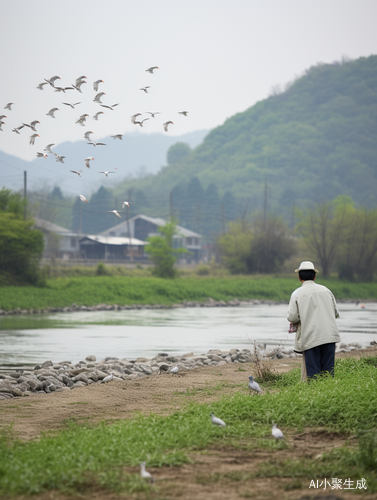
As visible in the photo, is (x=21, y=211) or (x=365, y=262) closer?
(x=21, y=211)

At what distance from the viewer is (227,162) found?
467 feet

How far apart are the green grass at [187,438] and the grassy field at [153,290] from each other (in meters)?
28.1

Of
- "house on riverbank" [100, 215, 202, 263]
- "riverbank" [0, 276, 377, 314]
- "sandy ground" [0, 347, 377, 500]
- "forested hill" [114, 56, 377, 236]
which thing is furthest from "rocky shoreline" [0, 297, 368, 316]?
"forested hill" [114, 56, 377, 236]

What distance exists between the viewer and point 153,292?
43906 millimetres

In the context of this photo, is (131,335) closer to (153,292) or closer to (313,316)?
(313,316)

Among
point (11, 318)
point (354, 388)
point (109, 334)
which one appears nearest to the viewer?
point (354, 388)

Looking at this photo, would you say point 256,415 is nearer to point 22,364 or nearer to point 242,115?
point 22,364

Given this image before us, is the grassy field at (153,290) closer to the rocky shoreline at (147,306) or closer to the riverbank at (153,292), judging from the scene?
the riverbank at (153,292)

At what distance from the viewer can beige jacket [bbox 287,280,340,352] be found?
7.59 m

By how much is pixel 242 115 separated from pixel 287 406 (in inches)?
6359

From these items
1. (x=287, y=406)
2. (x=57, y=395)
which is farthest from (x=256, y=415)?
(x=57, y=395)

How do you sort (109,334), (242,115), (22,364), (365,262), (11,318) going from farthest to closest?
1. (242,115)
2. (365,262)
3. (11,318)
4. (109,334)
5. (22,364)

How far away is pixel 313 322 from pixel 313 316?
8 cm

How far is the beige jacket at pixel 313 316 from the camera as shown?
7.59 metres
